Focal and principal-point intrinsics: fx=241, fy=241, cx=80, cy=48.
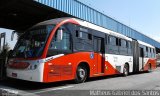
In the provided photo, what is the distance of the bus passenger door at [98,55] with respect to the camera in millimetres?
13070

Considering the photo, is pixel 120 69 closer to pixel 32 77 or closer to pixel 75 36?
pixel 75 36

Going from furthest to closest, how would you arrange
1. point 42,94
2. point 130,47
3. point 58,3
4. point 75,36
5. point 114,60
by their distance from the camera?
point 130,47 < point 58,3 < point 114,60 < point 75,36 < point 42,94

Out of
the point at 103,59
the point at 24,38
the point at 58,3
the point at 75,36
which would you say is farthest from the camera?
the point at 58,3

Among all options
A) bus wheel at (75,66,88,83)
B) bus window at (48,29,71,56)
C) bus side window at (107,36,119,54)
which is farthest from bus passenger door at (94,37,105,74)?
bus window at (48,29,71,56)

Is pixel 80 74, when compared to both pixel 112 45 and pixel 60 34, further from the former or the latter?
pixel 112 45

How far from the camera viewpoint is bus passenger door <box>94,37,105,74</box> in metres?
13.1

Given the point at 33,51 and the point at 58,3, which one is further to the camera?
the point at 58,3

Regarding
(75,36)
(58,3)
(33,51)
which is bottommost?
(33,51)

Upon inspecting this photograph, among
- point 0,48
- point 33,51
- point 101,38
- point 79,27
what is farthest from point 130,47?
point 33,51

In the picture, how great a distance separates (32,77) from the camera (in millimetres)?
9125

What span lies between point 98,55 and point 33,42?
4552 millimetres

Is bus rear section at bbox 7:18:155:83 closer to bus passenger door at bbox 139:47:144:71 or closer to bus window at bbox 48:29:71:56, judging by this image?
bus window at bbox 48:29:71:56

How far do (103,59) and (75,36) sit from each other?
10.5 feet

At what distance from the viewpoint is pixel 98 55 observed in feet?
43.9
